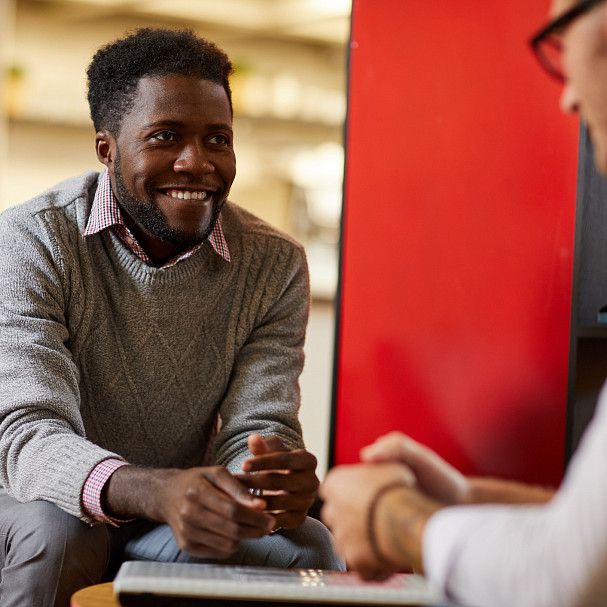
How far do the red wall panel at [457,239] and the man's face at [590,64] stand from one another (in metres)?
0.94

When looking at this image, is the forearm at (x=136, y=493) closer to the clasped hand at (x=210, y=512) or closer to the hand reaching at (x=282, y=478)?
the clasped hand at (x=210, y=512)

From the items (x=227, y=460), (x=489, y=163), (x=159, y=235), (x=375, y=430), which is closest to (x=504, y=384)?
(x=375, y=430)

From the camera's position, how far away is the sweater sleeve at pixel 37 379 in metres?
1.33

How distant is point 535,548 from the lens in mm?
674

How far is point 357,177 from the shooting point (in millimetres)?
1838

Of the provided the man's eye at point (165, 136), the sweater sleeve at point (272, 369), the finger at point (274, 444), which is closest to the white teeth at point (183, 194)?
the man's eye at point (165, 136)

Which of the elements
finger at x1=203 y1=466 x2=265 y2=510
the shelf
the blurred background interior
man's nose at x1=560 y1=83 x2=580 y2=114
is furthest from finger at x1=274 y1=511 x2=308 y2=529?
the blurred background interior

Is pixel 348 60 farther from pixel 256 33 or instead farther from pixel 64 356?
pixel 256 33

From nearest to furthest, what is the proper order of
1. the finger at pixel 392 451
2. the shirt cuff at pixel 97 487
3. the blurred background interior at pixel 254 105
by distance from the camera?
the finger at pixel 392 451
the shirt cuff at pixel 97 487
the blurred background interior at pixel 254 105

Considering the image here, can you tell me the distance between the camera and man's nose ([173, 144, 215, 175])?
1617mm

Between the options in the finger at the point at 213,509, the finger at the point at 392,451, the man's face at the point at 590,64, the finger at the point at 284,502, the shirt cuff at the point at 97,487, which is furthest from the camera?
the finger at the point at 284,502

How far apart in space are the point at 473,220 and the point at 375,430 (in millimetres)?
492

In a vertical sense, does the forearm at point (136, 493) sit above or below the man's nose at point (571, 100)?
below

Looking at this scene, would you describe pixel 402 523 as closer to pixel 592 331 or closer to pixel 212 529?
pixel 212 529
